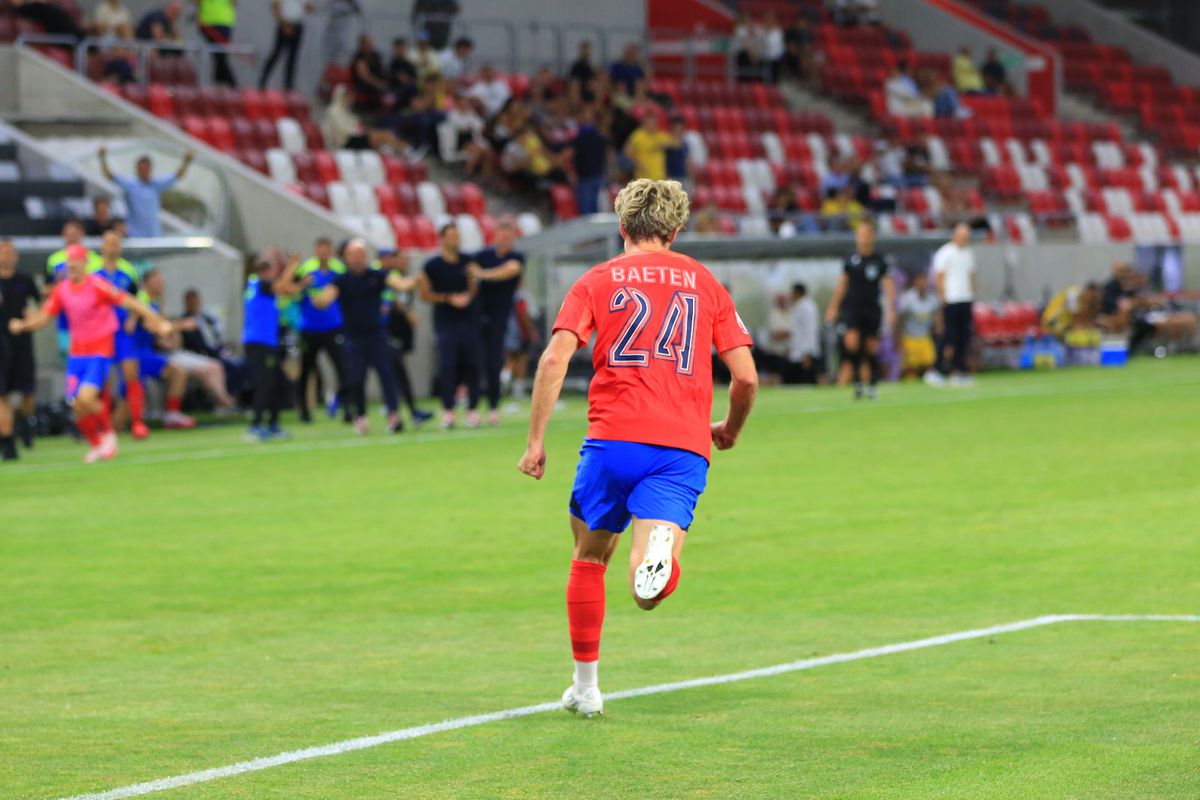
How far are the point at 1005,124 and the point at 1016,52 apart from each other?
4.21 metres

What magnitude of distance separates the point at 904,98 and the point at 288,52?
47.9 ft

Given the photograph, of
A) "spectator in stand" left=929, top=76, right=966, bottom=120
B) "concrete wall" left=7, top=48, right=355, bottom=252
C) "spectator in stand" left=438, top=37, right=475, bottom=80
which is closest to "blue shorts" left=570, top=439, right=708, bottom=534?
"concrete wall" left=7, top=48, right=355, bottom=252

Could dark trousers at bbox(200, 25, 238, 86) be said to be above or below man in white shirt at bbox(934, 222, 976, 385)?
above

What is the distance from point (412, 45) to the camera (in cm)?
3575

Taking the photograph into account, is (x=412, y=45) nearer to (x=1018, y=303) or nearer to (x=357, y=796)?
(x=1018, y=303)

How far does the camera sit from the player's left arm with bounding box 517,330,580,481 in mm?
7195

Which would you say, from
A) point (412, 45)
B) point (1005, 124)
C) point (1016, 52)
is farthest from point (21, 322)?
point (1016, 52)

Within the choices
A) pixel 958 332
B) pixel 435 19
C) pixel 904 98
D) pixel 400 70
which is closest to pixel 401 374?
pixel 958 332

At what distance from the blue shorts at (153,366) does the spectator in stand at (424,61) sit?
1126cm

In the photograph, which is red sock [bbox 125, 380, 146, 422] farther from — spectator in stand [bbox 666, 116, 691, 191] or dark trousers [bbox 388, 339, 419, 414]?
spectator in stand [bbox 666, 116, 691, 191]

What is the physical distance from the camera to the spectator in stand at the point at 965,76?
45.2 metres

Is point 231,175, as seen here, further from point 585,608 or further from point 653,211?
point 585,608

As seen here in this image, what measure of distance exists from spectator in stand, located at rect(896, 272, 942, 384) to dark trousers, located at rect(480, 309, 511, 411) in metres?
9.47

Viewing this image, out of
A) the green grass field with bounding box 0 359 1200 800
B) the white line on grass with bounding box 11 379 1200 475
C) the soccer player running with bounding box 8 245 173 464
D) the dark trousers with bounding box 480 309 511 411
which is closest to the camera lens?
the green grass field with bounding box 0 359 1200 800
